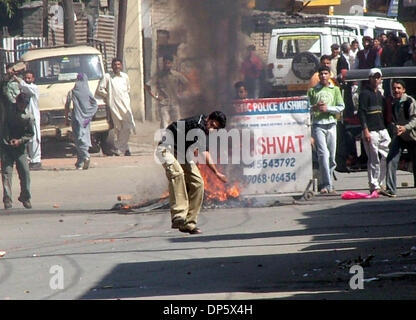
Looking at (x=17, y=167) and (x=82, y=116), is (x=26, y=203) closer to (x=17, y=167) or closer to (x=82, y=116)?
(x=17, y=167)

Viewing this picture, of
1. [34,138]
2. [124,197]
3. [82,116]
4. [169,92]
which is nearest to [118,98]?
[82,116]

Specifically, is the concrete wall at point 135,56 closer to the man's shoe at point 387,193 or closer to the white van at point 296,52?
the white van at point 296,52

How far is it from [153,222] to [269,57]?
13.7m

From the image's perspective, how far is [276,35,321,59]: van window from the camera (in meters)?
27.0

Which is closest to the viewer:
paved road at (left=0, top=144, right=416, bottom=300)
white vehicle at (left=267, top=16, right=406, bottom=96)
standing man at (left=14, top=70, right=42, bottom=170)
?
paved road at (left=0, top=144, right=416, bottom=300)

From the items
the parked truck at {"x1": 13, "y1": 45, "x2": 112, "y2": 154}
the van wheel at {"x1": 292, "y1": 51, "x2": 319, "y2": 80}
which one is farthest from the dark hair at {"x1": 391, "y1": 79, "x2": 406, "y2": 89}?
the van wheel at {"x1": 292, "y1": 51, "x2": 319, "y2": 80}

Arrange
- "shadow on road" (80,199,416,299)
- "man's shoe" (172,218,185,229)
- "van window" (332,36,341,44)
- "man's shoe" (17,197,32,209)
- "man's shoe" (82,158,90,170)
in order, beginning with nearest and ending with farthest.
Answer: "shadow on road" (80,199,416,299)
"man's shoe" (172,218,185,229)
"man's shoe" (17,197,32,209)
"man's shoe" (82,158,90,170)
"van window" (332,36,341,44)

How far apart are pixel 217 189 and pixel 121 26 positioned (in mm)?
13379

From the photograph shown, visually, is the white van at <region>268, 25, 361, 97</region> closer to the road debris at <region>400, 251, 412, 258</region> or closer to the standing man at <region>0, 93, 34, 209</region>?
the standing man at <region>0, 93, 34, 209</region>

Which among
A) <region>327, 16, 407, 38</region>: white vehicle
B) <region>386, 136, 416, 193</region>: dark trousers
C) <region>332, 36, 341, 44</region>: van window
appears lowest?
<region>386, 136, 416, 193</region>: dark trousers

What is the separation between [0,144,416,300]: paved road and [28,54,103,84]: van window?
600 cm

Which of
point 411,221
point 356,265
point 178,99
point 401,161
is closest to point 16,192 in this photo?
point 178,99

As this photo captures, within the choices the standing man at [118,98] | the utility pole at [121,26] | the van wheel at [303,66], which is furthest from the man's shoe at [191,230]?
the utility pole at [121,26]

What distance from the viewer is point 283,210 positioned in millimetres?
14695
